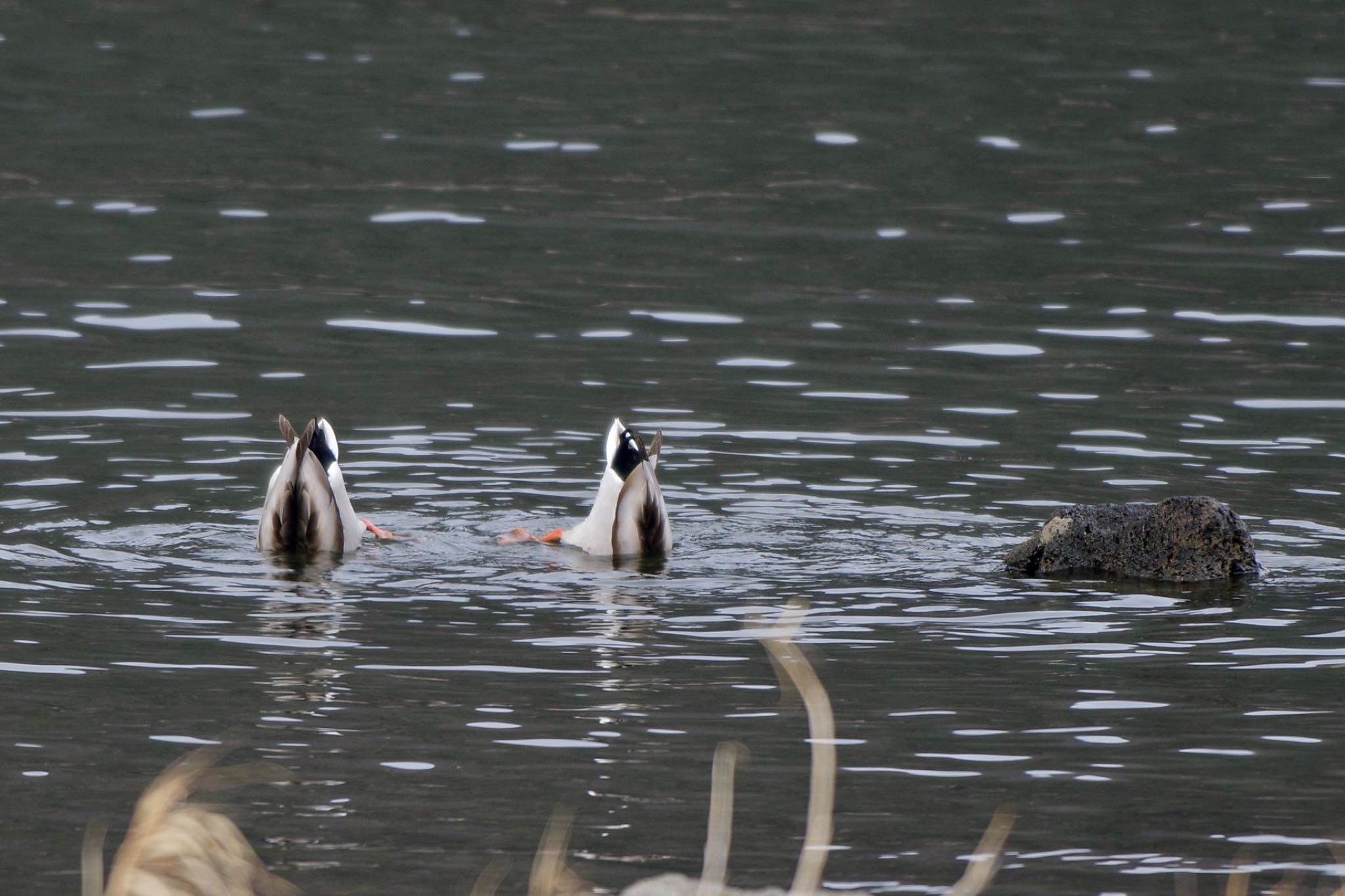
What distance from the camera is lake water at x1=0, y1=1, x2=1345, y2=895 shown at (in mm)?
7762

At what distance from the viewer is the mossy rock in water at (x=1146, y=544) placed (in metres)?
10.8

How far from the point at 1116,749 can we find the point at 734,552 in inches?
142

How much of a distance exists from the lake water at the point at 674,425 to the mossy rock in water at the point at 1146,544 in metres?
0.29

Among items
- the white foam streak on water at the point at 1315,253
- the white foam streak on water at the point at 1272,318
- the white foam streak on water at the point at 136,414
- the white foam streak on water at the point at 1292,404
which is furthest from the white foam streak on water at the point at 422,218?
the white foam streak on water at the point at 1292,404

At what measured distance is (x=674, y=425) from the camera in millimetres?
14312

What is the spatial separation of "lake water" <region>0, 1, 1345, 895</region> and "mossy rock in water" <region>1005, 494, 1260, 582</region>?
11.2 inches

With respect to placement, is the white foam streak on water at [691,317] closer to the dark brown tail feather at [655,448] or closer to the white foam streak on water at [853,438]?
the white foam streak on water at [853,438]

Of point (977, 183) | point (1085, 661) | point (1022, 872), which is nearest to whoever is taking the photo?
point (1022, 872)

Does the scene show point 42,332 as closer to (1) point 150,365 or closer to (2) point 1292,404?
(1) point 150,365

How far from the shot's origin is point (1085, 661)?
9.41m

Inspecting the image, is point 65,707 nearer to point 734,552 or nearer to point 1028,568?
point 734,552

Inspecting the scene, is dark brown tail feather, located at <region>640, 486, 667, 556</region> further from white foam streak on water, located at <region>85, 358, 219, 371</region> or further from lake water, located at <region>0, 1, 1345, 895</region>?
white foam streak on water, located at <region>85, 358, 219, 371</region>

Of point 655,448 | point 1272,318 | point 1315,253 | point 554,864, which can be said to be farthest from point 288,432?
point 1315,253

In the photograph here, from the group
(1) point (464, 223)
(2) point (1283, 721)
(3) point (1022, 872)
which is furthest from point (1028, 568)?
(1) point (464, 223)
